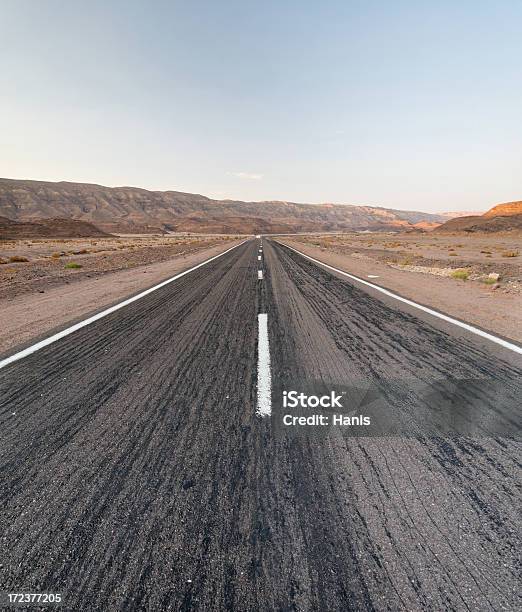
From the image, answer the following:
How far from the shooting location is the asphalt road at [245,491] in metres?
1.42

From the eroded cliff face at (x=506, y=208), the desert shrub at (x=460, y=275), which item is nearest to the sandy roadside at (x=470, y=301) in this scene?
the desert shrub at (x=460, y=275)

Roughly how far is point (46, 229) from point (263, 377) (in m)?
91.8

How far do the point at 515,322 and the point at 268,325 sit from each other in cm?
450

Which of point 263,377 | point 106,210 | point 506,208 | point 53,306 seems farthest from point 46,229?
point 506,208

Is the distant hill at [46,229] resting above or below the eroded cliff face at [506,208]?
below

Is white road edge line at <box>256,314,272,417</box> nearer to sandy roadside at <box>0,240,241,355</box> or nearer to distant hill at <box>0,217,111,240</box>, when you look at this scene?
sandy roadside at <box>0,240,241,355</box>

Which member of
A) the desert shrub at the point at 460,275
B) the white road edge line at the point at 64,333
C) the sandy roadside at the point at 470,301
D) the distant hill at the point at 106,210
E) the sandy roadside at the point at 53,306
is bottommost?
the sandy roadside at the point at 53,306

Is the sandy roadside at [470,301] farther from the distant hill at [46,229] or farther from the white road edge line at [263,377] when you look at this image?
the distant hill at [46,229]

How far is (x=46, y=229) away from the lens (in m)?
76.9

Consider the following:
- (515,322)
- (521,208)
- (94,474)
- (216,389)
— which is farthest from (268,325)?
(521,208)

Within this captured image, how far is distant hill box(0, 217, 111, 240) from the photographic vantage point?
67.5 m

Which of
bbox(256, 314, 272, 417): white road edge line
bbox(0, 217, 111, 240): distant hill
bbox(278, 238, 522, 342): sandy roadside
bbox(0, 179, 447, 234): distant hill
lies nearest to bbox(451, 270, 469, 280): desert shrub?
bbox(278, 238, 522, 342): sandy roadside

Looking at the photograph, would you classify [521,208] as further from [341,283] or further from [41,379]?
[41,379]

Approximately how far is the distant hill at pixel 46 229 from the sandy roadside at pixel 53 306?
67.1 m
